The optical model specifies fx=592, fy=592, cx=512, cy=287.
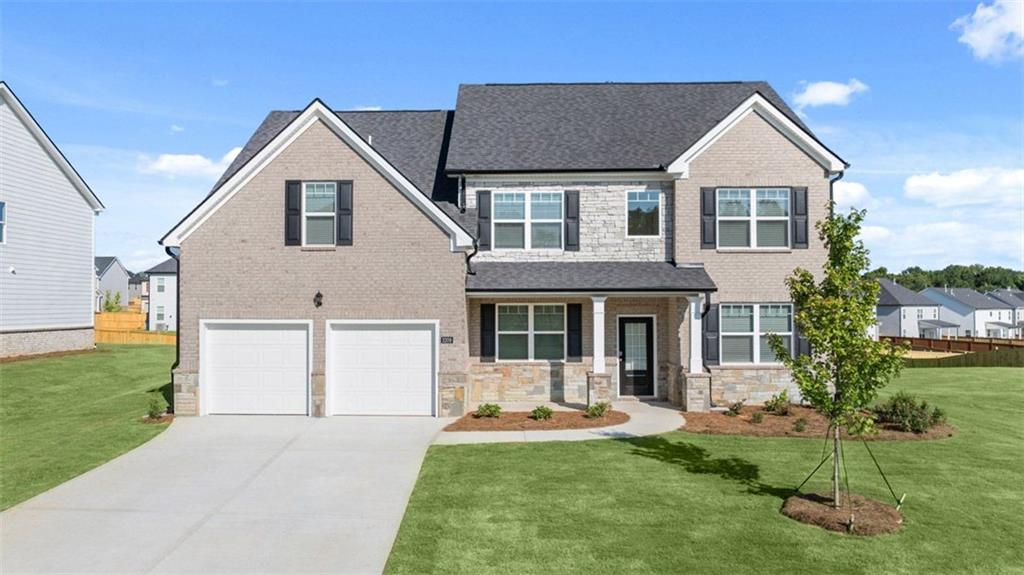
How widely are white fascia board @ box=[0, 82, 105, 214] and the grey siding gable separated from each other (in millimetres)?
149

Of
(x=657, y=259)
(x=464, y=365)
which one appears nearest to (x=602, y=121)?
(x=657, y=259)

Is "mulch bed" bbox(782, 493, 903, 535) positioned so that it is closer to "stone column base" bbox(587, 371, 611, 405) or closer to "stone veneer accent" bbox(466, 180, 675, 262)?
"stone column base" bbox(587, 371, 611, 405)

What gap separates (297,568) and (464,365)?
28.2 ft

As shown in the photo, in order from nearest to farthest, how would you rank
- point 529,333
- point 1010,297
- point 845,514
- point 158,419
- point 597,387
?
point 845,514 → point 158,419 → point 597,387 → point 529,333 → point 1010,297

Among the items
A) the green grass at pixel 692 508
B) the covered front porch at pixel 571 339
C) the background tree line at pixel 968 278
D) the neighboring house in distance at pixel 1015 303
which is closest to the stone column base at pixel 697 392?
the covered front porch at pixel 571 339

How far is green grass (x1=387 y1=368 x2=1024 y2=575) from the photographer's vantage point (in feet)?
23.5

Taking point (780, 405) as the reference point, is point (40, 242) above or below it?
above

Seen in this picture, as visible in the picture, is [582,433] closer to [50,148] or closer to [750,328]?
[750,328]

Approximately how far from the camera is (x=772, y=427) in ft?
46.0

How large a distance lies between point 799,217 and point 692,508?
37.1 feet

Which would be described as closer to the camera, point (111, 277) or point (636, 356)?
point (636, 356)

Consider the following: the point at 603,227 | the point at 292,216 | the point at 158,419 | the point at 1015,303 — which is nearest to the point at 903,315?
the point at 1015,303

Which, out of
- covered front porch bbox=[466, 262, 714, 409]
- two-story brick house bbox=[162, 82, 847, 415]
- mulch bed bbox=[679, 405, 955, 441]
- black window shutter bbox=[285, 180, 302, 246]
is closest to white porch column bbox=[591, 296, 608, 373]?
two-story brick house bbox=[162, 82, 847, 415]

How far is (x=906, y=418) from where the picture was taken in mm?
13531
